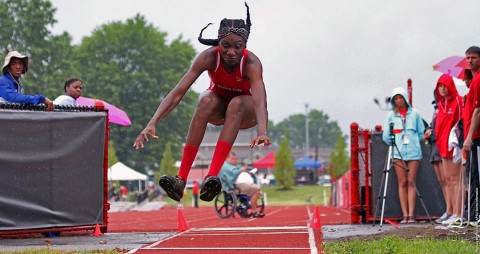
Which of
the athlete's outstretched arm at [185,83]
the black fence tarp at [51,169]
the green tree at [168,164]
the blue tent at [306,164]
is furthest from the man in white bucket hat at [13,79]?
the blue tent at [306,164]

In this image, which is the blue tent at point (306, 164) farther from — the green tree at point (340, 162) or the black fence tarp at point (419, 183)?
the black fence tarp at point (419, 183)

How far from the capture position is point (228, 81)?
788 cm

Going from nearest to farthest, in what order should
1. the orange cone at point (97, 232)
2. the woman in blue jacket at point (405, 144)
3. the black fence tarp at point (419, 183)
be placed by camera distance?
the orange cone at point (97, 232) < the woman in blue jacket at point (405, 144) < the black fence tarp at point (419, 183)

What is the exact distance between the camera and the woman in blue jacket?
13.7m

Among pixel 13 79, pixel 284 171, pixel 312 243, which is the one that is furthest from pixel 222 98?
pixel 284 171

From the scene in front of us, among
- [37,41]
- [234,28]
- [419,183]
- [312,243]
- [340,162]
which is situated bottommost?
[312,243]

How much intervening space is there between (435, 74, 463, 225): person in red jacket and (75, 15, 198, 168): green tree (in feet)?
199

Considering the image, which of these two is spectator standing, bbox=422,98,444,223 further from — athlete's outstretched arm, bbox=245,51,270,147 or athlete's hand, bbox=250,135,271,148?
athlete's hand, bbox=250,135,271,148

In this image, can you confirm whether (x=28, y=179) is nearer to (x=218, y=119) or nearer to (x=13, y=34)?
(x=218, y=119)

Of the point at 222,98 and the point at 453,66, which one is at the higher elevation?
the point at 453,66

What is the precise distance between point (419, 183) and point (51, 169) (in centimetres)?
628

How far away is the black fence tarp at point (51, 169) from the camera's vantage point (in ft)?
36.4

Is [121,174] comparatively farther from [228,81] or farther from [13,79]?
[228,81]

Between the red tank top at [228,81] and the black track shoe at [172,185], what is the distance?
88 cm
